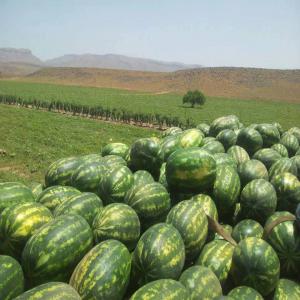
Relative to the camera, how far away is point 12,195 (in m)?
4.08

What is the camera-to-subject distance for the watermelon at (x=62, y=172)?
4.80 metres

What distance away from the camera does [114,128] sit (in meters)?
23.8

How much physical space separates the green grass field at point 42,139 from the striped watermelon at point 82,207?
7669 millimetres

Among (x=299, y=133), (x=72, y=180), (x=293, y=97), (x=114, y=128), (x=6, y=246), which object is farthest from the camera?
(x=293, y=97)

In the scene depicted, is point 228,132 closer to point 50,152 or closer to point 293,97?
point 50,152

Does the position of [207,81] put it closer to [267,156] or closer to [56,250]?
[267,156]

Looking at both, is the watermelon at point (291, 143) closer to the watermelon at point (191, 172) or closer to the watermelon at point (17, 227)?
the watermelon at point (191, 172)

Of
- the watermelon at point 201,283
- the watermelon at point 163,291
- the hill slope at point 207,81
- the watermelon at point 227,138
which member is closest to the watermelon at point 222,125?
the watermelon at point 227,138

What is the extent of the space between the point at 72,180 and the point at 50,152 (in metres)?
11.0

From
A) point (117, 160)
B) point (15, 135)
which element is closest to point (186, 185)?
point (117, 160)

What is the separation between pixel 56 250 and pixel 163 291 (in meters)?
0.99

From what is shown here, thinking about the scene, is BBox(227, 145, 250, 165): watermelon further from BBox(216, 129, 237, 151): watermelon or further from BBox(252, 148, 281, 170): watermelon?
BBox(216, 129, 237, 151): watermelon

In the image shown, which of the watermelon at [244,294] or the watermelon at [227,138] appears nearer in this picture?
the watermelon at [244,294]

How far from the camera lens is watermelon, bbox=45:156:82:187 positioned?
15.7 ft
